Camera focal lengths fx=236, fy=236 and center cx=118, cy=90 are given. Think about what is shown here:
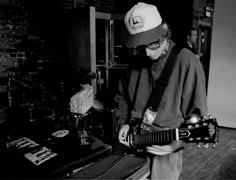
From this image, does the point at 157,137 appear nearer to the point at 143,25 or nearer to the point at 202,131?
the point at 202,131

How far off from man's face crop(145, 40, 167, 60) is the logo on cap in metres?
0.14

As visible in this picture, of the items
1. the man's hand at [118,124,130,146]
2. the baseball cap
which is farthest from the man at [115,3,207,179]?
the man's hand at [118,124,130,146]

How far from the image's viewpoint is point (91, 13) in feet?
11.4

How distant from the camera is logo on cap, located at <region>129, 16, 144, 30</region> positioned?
1466 mm

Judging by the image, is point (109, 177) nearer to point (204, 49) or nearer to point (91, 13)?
point (91, 13)

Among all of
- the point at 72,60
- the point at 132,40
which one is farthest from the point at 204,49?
the point at 132,40

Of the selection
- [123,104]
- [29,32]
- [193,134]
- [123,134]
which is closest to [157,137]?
[193,134]

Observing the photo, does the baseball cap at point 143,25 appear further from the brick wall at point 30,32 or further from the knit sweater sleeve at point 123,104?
the brick wall at point 30,32

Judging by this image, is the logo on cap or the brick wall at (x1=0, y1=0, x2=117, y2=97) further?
the brick wall at (x1=0, y1=0, x2=117, y2=97)

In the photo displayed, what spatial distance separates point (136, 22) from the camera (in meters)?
1.48

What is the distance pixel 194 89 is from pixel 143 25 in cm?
51

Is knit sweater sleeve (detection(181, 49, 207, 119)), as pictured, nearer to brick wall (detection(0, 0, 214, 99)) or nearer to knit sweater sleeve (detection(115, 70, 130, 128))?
knit sweater sleeve (detection(115, 70, 130, 128))

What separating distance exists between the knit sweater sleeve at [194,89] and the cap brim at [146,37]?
23cm

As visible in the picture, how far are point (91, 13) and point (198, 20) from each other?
3.01 metres
